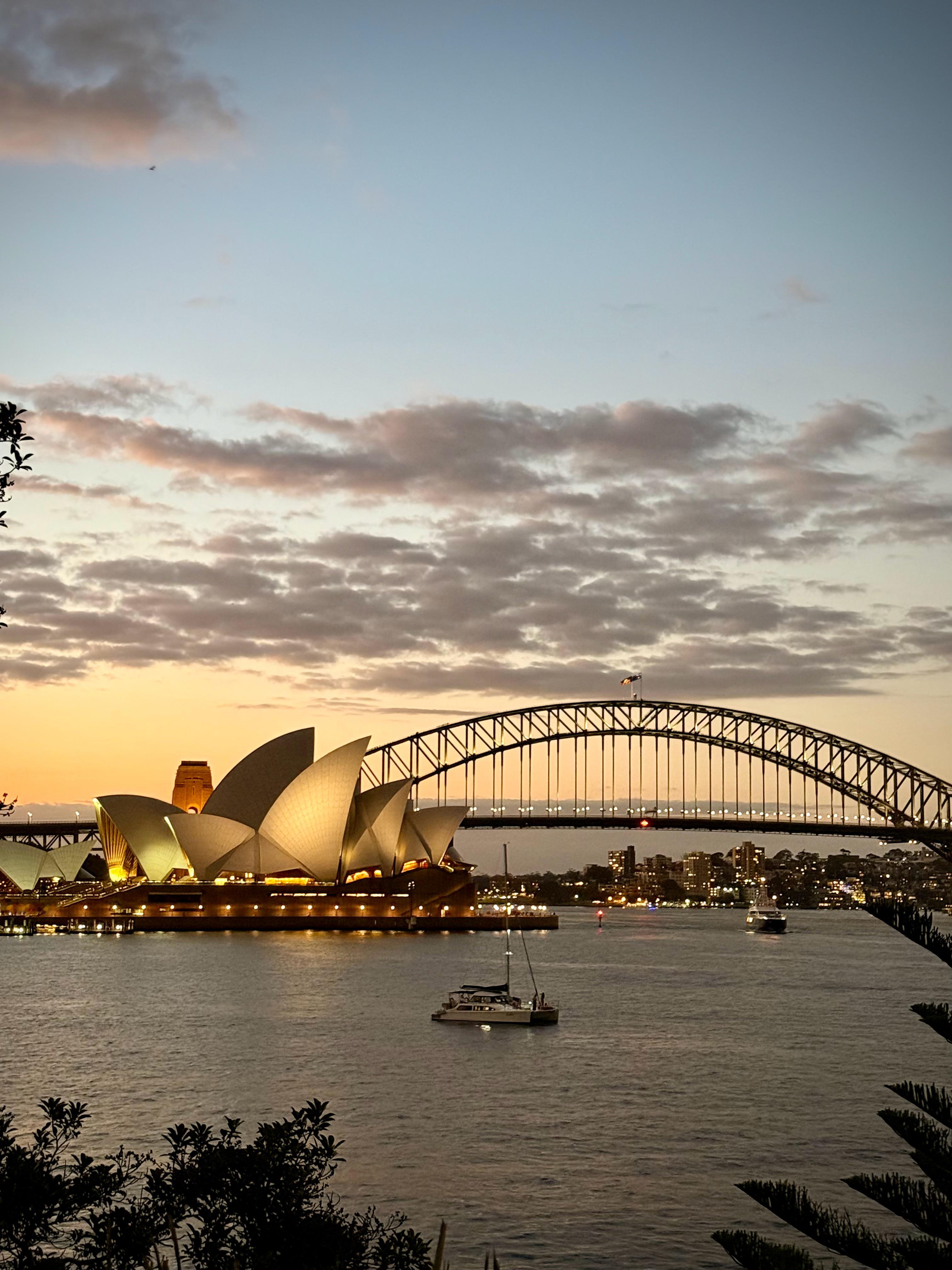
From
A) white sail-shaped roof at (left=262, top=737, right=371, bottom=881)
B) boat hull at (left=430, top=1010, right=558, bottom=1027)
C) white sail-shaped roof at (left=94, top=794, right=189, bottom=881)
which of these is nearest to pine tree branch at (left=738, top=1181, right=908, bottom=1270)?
boat hull at (left=430, top=1010, right=558, bottom=1027)

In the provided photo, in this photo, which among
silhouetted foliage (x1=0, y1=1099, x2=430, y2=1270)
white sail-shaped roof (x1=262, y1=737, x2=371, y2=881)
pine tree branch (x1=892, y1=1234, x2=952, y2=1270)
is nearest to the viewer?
pine tree branch (x1=892, y1=1234, x2=952, y2=1270)

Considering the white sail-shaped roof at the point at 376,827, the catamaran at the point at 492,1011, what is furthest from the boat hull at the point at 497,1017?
the white sail-shaped roof at the point at 376,827

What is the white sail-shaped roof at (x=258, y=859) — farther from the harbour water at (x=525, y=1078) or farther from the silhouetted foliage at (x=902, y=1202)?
the silhouetted foliage at (x=902, y=1202)

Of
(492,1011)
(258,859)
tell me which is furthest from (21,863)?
(492,1011)

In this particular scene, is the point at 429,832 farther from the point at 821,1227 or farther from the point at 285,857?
the point at 821,1227

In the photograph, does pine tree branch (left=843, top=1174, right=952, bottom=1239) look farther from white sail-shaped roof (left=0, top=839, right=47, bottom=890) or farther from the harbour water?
white sail-shaped roof (left=0, top=839, right=47, bottom=890)
